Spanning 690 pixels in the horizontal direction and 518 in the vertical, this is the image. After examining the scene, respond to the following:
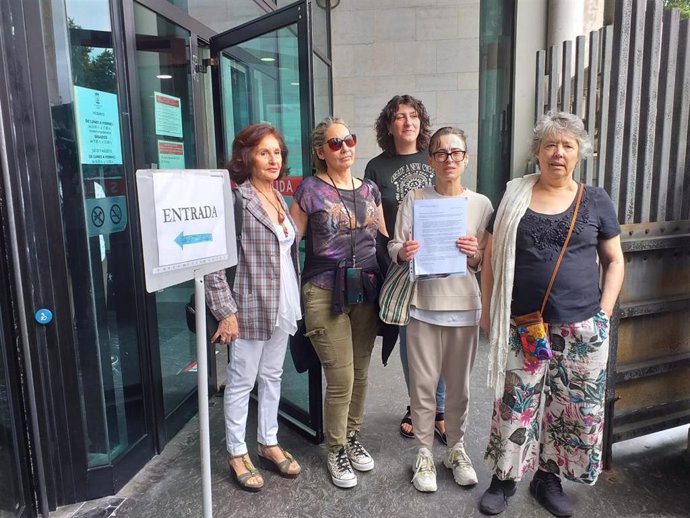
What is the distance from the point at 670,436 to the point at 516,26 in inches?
166

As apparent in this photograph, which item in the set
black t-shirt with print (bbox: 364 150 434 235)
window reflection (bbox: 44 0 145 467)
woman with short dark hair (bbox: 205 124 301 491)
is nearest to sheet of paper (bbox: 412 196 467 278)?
black t-shirt with print (bbox: 364 150 434 235)

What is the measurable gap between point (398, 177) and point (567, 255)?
1.05 meters

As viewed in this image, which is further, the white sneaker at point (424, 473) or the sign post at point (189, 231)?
the white sneaker at point (424, 473)

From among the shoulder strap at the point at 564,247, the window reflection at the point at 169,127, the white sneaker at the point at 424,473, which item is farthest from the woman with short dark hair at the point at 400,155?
the window reflection at the point at 169,127

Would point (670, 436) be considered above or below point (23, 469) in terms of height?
below

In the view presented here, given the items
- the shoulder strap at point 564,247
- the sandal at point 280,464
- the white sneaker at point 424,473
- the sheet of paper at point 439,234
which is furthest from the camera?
the sandal at point 280,464

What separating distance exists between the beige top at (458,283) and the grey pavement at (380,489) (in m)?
0.96

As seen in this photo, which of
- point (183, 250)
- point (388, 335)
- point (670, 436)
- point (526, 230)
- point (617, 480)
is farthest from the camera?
point (670, 436)

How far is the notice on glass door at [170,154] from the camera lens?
293cm

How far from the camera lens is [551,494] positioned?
91.7 inches

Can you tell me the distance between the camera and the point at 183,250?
164cm

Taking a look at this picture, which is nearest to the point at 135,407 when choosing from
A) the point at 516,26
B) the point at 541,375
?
the point at 541,375

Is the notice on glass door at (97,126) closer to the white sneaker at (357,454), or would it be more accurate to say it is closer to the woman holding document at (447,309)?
the woman holding document at (447,309)

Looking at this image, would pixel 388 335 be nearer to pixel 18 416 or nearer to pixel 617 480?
pixel 617 480
